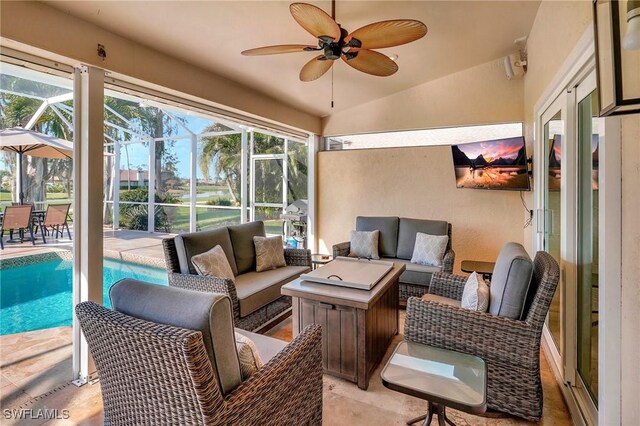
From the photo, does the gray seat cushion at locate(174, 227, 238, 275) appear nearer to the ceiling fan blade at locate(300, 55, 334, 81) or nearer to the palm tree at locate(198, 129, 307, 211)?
the ceiling fan blade at locate(300, 55, 334, 81)

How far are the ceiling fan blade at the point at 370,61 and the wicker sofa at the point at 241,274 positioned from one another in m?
2.05

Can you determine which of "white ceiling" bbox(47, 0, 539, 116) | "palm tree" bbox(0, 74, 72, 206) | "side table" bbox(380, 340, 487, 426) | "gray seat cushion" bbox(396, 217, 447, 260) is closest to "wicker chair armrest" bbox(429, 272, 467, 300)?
"side table" bbox(380, 340, 487, 426)

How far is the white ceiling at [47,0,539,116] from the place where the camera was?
7.86 ft

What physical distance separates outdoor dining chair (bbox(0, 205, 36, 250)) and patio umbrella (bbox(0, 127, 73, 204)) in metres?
0.07

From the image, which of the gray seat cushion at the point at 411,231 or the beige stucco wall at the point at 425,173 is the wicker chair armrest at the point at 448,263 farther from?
the beige stucco wall at the point at 425,173

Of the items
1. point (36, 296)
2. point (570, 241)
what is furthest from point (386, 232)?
point (36, 296)

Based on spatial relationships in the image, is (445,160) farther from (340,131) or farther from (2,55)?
(2,55)

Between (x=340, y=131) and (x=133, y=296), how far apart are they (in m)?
4.83

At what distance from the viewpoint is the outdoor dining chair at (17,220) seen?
7.56 feet

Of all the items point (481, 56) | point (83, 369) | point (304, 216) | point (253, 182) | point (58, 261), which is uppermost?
point (481, 56)

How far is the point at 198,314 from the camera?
3.62ft

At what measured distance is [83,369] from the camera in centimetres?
238

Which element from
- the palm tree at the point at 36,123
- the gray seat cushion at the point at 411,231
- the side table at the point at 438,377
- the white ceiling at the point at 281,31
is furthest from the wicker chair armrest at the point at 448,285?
the palm tree at the point at 36,123

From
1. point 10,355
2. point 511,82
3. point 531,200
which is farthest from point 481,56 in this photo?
point 10,355
